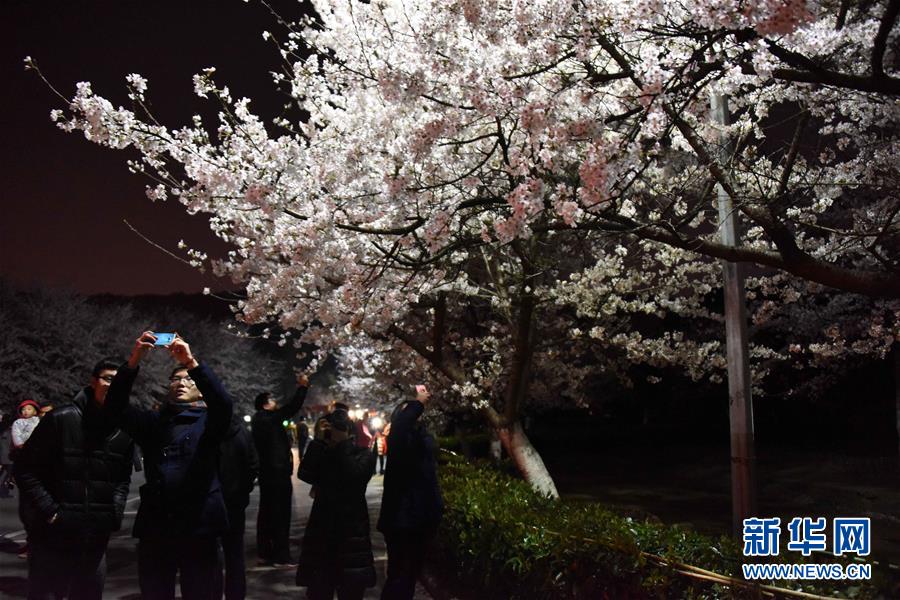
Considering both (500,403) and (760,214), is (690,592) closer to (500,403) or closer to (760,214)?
(760,214)

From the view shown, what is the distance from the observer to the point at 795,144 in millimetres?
6625

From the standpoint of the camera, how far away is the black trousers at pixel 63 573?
5.10 meters

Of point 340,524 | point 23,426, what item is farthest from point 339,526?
point 23,426

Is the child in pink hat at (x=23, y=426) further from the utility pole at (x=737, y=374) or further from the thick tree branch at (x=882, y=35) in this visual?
the thick tree branch at (x=882, y=35)

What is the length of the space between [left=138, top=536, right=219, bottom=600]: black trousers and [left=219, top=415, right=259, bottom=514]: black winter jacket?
1.93m

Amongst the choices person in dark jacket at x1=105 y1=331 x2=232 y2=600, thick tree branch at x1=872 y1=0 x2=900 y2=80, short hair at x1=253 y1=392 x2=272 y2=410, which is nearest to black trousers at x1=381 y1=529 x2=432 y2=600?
person in dark jacket at x1=105 y1=331 x2=232 y2=600

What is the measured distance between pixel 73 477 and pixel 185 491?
121cm

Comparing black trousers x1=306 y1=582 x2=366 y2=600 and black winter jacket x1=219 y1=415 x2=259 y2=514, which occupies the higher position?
black winter jacket x1=219 y1=415 x2=259 y2=514

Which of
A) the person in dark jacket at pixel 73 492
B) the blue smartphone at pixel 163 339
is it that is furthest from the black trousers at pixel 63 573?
the blue smartphone at pixel 163 339

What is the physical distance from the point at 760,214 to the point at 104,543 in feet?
17.4

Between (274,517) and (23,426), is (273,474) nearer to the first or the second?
(274,517)

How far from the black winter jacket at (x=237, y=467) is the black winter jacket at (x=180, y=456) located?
182cm

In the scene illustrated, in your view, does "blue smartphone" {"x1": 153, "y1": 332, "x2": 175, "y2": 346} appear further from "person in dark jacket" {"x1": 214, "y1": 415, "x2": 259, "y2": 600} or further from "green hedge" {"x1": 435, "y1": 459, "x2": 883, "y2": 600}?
"green hedge" {"x1": 435, "y1": 459, "x2": 883, "y2": 600}

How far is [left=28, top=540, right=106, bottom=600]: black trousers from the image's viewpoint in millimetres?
5102
